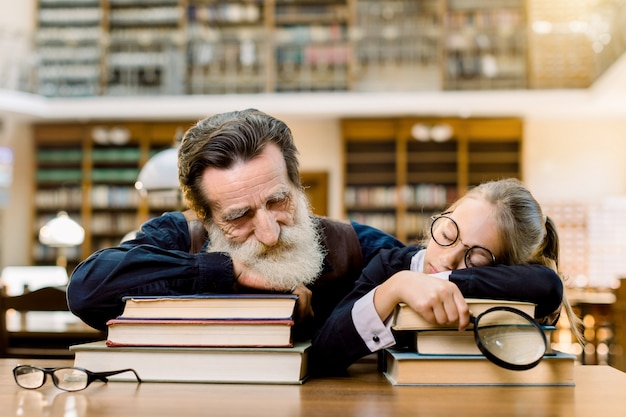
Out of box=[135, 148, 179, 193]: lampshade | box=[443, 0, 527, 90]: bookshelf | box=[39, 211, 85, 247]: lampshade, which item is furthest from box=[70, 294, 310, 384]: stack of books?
box=[443, 0, 527, 90]: bookshelf

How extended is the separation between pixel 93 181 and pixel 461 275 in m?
9.75

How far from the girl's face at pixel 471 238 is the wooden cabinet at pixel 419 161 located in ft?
27.2

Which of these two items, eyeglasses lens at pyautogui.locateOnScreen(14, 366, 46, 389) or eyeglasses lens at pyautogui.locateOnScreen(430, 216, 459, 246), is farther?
eyeglasses lens at pyautogui.locateOnScreen(430, 216, 459, 246)

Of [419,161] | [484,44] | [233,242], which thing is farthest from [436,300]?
[484,44]

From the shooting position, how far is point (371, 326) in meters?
1.15

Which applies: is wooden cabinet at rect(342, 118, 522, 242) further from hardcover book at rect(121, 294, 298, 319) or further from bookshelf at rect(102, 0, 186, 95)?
hardcover book at rect(121, 294, 298, 319)

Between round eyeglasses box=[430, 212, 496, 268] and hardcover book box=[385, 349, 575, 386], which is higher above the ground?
round eyeglasses box=[430, 212, 496, 268]

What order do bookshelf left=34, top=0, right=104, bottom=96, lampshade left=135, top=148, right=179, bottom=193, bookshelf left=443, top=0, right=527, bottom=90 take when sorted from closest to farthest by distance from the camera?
lampshade left=135, top=148, right=179, bottom=193 → bookshelf left=443, top=0, right=527, bottom=90 → bookshelf left=34, top=0, right=104, bottom=96

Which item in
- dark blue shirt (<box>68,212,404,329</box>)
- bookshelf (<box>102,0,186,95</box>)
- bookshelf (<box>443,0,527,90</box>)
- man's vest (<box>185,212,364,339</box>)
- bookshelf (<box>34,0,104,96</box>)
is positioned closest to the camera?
dark blue shirt (<box>68,212,404,329</box>)

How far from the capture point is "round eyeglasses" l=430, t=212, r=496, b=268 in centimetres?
125

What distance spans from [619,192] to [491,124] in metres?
2.09

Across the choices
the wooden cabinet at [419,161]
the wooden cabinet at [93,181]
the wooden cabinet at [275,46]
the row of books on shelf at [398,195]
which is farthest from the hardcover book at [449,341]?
the wooden cabinet at [93,181]

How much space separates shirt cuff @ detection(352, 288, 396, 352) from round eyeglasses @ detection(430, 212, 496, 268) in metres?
0.20

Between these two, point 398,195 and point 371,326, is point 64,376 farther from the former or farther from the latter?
point 398,195
